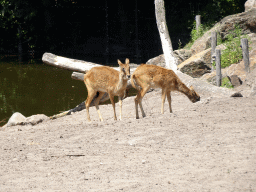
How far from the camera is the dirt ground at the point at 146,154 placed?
185 inches

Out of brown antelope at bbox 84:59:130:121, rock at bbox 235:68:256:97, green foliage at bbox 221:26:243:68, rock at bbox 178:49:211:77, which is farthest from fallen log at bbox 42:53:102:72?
green foliage at bbox 221:26:243:68

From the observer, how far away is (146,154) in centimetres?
581

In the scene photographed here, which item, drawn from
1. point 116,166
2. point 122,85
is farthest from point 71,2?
point 116,166

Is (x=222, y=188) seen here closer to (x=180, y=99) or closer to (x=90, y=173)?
(x=90, y=173)

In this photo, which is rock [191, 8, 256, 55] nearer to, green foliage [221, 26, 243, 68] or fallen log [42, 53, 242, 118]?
green foliage [221, 26, 243, 68]

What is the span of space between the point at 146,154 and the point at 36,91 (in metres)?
11.4

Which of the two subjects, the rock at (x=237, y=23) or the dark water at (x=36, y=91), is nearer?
the dark water at (x=36, y=91)

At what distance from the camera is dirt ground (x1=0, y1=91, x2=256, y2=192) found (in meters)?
4.70

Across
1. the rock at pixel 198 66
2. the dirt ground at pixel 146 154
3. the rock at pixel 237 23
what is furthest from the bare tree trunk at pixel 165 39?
the dirt ground at pixel 146 154

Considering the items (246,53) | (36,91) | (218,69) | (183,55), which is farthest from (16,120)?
(183,55)

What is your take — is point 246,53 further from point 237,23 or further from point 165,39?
point 237,23

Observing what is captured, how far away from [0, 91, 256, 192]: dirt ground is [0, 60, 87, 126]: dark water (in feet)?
17.5

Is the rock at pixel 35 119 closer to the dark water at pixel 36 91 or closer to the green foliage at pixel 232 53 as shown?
the dark water at pixel 36 91

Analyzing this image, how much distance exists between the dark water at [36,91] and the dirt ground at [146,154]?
5.33 m
